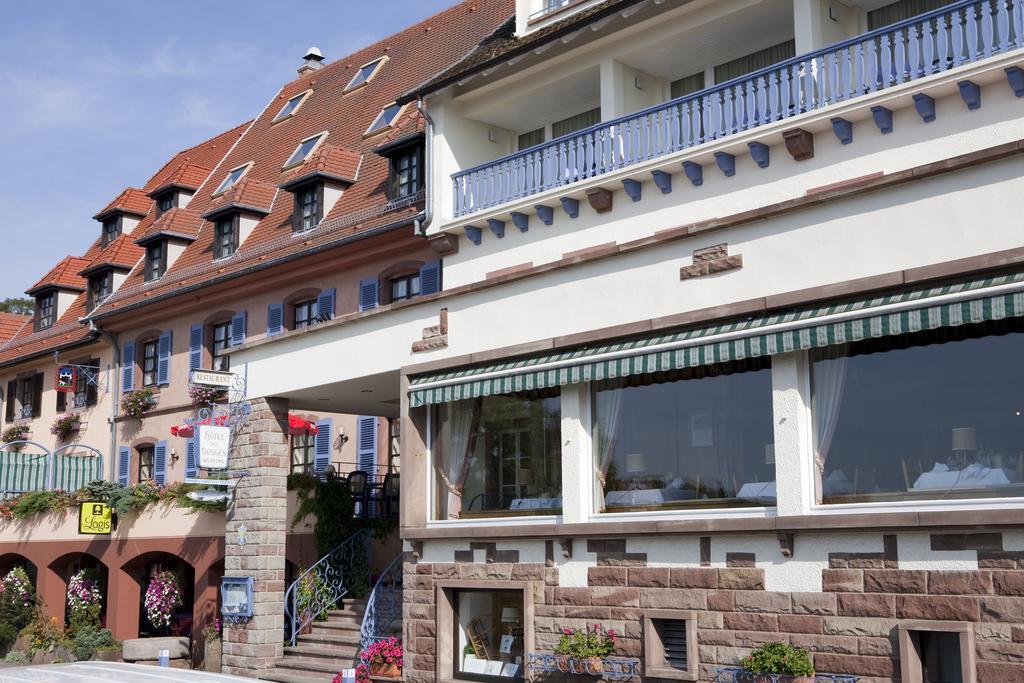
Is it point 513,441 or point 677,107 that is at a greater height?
point 677,107

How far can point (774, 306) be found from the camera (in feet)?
39.4

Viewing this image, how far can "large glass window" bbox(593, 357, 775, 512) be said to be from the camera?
40.8ft

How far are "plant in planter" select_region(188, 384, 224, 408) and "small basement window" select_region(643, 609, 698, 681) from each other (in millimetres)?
15365

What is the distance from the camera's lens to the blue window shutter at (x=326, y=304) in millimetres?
23531

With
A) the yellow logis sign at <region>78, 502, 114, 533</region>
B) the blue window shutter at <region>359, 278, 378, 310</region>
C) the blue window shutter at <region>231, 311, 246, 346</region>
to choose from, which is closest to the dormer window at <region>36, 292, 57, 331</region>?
the yellow logis sign at <region>78, 502, 114, 533</region>

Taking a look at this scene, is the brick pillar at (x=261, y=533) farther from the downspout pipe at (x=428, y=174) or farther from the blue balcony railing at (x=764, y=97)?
the blue balcony railing at (x=764, y=97)

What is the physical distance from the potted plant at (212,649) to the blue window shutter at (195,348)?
7502 millimetres

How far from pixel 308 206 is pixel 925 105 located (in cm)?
1465

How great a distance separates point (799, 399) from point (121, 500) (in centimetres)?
1683

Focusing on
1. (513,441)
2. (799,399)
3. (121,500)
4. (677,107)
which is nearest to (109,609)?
(121,500)

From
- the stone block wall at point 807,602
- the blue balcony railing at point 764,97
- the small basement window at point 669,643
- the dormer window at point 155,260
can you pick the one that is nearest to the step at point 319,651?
the stone block wall at point 807,602

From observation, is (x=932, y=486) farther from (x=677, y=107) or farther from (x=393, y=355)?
(x=393, y=355)

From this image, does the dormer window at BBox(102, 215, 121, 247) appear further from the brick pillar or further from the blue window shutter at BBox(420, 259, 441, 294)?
the brick pillar

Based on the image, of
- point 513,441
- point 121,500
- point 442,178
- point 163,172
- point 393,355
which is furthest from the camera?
point 163,172
